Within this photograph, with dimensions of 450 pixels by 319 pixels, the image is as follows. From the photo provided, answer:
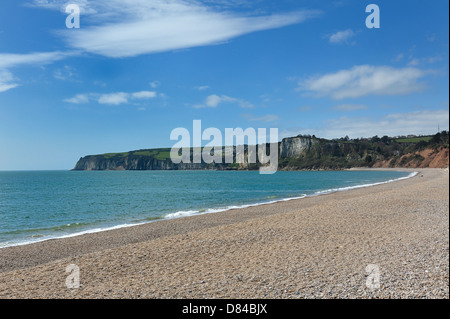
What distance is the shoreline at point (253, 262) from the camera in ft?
22.5

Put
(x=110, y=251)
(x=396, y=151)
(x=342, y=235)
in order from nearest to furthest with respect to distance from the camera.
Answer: (x=110, y=251) → (x=342, y=235) → (x=396, y=151)

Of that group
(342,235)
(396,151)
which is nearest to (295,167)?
(396,151)

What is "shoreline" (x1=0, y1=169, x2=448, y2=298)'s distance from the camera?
6.84 meters

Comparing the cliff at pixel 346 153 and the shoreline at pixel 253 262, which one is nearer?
the shoreline at pixel 253 262

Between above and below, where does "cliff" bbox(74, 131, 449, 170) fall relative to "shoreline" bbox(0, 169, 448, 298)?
above

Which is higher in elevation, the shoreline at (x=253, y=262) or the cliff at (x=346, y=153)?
the cliff at (x=346, y=153)

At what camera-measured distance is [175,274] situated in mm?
8102

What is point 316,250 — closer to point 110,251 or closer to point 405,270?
point 405,270

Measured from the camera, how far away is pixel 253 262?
8891 mm

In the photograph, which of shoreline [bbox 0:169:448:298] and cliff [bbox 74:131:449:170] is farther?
cliff [bbox 74:131:449:170]

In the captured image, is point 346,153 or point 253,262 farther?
point 346,153

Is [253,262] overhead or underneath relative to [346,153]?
underneath
